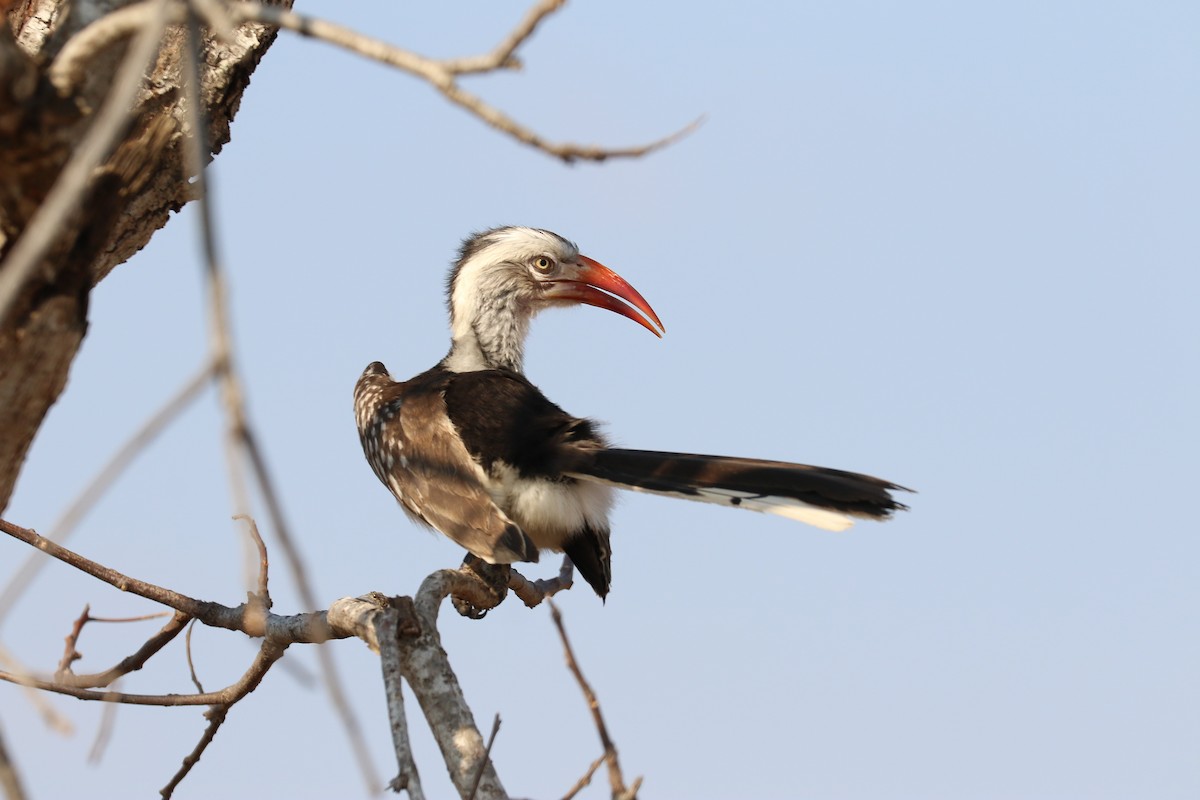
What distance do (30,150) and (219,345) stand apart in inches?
33.3

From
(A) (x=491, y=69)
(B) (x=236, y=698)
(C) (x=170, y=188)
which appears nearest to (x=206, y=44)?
(C) (x=170, y=188)

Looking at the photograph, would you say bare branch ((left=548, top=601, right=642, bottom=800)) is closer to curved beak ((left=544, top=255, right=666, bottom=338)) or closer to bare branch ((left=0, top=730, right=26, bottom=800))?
bare branch ((left=0, top=730, right=26, bottom=800))

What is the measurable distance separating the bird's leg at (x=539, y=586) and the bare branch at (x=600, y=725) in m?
2.15

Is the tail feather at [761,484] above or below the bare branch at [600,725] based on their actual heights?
above

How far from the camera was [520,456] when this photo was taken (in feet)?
13.6

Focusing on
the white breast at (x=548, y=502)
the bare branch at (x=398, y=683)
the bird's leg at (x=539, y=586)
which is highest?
the white breast at (x=548, y=502)

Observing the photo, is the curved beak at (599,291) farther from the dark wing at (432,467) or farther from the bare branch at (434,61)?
the bare branch at (434,61)

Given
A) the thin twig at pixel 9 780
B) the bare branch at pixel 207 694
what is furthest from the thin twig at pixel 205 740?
the thin twig at pixel 9 780

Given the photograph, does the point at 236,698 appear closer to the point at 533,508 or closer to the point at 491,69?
the point at 533,508

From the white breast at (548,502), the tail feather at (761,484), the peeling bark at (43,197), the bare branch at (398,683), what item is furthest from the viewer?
the white breast at (548,502)

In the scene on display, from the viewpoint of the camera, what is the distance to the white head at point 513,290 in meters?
5.20

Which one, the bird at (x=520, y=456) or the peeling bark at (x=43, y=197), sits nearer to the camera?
the peeling bark at (x=43, y=197)

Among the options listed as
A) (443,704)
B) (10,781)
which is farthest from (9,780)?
(443,704)

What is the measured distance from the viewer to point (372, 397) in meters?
4.82
